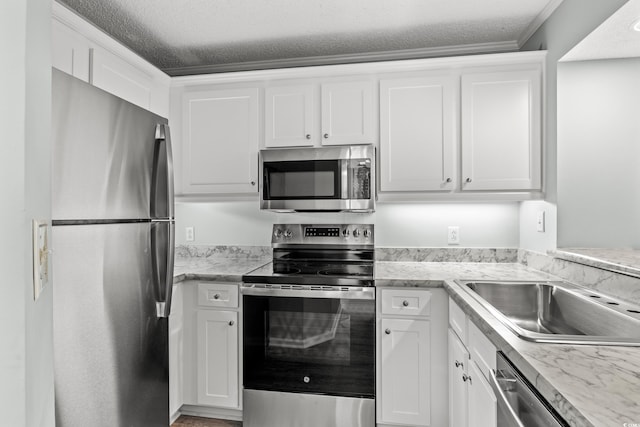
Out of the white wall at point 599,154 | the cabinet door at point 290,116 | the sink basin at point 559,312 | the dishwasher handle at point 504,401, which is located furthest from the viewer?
the cabinet door at point 290,116

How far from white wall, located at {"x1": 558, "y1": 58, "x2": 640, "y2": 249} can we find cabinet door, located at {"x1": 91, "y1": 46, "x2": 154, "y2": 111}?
7.72 feet

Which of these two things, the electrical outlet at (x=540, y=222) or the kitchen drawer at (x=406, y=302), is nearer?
the kitchen drawer at (x=406, y=302)

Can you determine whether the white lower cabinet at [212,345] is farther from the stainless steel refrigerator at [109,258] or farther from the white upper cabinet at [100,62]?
the white upper cabinet at [100,62]

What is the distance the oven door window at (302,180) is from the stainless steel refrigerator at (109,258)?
779mm

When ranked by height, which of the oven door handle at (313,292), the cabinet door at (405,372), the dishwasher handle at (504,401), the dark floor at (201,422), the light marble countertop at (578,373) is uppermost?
the light marble countertop at (578,373)

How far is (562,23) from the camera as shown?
1861mm

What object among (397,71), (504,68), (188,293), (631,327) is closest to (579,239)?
(631,327)

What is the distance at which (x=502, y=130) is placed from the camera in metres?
2.12

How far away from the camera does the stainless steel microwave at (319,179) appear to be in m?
2.17

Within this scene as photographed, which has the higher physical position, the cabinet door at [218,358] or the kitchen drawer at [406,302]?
the kitchen drawer at [406,302]

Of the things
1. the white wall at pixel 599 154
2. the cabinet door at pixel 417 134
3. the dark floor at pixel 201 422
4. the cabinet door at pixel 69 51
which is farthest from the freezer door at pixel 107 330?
the white wall at pixel 599 154

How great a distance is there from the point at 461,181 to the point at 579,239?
Result: 26.4 inches

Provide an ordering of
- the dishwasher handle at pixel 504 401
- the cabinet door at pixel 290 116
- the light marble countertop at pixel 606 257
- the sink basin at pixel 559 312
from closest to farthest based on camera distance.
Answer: the dishwasher handle at pixel 504 401, the sink basin at pixel 559 312, the light marble countertop at pixel 606 257, the cabinet door at pixel 290 116

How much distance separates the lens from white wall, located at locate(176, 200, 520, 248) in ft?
7.96
